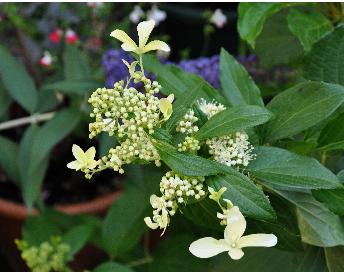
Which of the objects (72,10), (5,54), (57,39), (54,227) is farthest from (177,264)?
(72,10)

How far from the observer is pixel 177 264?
0.82 m

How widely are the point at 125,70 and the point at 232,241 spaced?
1.94 feet

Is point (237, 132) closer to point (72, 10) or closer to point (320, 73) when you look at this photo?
point (320, 73)

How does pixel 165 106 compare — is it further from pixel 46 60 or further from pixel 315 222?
pixel 46 60

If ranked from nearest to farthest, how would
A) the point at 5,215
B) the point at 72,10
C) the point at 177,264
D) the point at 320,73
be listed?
the point at 320,73, the point at 177,264, the point at 5,215, the point at 72,10

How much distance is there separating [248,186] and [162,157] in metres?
0.07

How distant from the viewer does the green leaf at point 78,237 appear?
2.93 feet

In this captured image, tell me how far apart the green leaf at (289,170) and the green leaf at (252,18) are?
0.62ft

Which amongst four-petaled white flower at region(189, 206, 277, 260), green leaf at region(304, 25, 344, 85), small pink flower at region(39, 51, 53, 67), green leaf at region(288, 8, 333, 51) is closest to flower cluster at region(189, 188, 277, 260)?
four-petaled white flower at region(189, 206, 277, 260)

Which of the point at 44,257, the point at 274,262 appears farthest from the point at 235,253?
the point at 44,257

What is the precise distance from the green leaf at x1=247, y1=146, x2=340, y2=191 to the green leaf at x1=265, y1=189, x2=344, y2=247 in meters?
0.05

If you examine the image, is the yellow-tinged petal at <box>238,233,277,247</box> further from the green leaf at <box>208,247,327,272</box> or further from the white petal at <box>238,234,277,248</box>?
the green leaf at <box>208,247,327,272</box>

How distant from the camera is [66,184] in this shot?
1333mm

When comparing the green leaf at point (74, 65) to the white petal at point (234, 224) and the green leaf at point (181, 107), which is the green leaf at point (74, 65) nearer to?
the green leaf at point (181, 107)
